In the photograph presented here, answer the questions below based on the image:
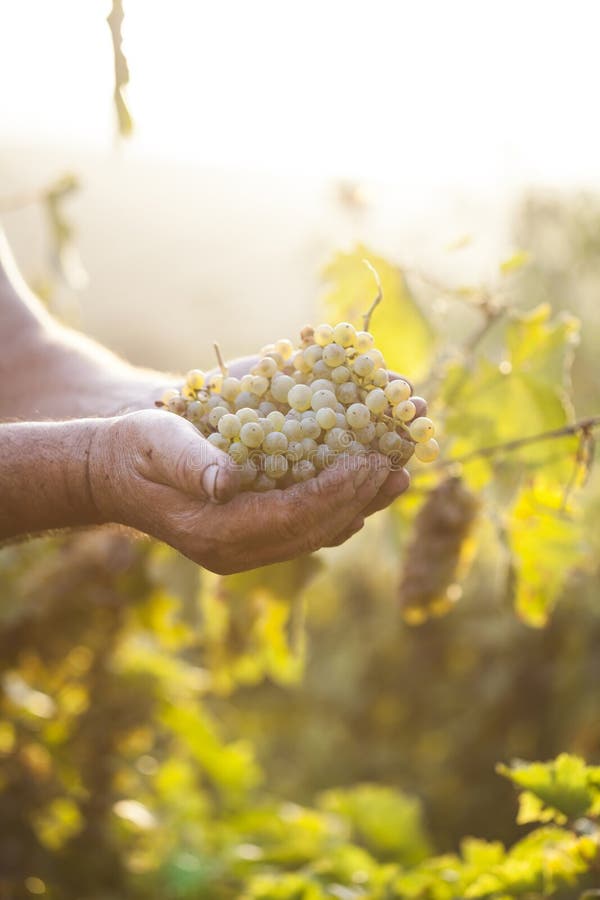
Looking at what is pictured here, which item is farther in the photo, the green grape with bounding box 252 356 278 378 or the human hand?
the green grape with bounding box 252 356 278 378

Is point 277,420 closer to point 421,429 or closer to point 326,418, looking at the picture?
point 326,418

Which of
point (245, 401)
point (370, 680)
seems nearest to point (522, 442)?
point (245, 401)

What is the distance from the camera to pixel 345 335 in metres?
1.13

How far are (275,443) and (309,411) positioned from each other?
8 centimetres

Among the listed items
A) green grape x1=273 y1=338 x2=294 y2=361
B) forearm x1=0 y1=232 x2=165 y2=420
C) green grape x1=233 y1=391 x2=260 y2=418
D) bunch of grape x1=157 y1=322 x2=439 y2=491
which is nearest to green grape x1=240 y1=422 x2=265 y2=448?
bunch of grape x1=157 y1=322 x2=439 y2=491

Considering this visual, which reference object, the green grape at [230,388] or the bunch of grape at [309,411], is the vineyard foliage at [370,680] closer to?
the bunch of grape at [309,411]

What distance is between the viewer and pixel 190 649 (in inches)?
209

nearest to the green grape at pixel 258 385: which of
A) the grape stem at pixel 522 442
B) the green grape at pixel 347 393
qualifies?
the green grape at pixel 347 393

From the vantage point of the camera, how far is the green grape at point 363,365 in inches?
44.0

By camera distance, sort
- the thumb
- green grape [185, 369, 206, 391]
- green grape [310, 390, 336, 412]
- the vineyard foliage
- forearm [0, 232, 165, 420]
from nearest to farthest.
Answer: the thumb → green grape [310, 390, 336, 412] → green grape [185, 369, 206, 391] → forearm [0, 232, 165, 420] → the vineyard foliage

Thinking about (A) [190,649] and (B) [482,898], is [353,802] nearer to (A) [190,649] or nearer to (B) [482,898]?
(B) [482,898]

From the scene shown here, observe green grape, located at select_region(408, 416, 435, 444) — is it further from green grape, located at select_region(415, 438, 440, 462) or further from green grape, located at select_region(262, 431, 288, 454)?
green grape, located at select_region(262, 431, 288, 454)

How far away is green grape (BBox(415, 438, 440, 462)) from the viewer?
1.10 metres

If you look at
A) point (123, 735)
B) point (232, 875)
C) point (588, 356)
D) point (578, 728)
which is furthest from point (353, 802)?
point (588, 356)
